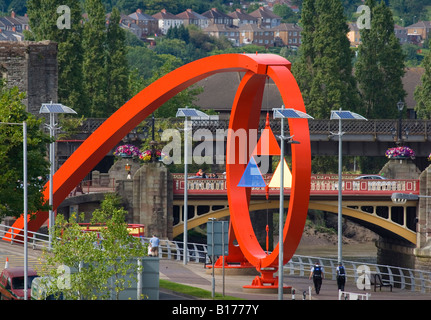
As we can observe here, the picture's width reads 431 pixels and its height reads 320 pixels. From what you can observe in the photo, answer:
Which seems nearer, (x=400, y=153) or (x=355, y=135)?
(x=400, y=153)

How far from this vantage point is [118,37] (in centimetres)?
10369

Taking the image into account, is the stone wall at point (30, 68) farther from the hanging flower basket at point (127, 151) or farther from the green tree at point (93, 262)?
the green tree at point (93, 262)

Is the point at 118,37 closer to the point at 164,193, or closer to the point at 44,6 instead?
the point at 44,6

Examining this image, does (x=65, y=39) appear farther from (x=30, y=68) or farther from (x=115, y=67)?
(x=30, y=68)

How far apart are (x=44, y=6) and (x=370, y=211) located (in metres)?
29.9

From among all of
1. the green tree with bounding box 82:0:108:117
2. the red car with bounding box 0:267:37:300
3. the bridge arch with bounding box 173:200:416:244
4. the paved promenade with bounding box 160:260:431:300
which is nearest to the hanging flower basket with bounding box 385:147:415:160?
the bridge arch with bounding box 173:200:416:244

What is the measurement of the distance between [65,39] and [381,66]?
25443 mm

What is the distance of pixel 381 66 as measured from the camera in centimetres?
10544

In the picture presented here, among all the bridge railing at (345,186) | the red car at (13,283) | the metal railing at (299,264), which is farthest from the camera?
the bridge railing at (345,186)

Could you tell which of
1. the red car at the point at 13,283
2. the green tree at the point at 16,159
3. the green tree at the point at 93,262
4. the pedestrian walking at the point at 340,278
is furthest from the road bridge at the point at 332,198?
the green tree at the point at 93,262

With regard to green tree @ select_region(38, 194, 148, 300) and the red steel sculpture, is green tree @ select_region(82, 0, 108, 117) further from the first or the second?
green tree @ select_region(38, 194, 148, 300)

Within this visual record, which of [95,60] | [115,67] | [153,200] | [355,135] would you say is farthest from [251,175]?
[115,67]

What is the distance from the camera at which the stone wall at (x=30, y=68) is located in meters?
79.0

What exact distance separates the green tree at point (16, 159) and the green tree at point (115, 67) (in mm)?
51228
